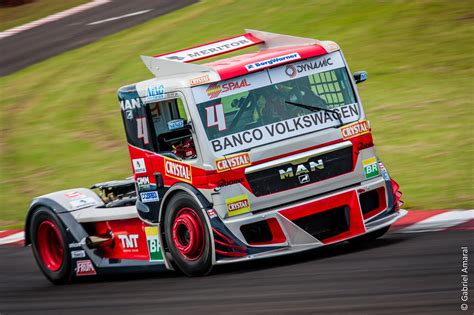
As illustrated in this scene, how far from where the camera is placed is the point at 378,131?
15633 mm

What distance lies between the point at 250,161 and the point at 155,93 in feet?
3.90

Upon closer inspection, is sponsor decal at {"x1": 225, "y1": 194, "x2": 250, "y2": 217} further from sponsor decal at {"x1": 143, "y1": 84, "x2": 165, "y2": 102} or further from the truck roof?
sponsor decal at {"x1": 143, "y1": 84, "x2": 165, "y2": 102}

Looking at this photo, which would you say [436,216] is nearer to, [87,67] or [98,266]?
[98,266]

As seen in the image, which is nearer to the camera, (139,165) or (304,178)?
(304,178)

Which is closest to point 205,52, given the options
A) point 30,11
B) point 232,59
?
point 232,59

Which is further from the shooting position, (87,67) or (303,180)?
(87,67)

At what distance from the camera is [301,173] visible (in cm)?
908

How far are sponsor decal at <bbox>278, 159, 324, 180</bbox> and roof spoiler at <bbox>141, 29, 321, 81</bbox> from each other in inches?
40.8

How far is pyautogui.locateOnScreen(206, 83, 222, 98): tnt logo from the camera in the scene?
910 centimetres

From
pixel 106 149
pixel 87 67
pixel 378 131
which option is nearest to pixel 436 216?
pixel 378 131

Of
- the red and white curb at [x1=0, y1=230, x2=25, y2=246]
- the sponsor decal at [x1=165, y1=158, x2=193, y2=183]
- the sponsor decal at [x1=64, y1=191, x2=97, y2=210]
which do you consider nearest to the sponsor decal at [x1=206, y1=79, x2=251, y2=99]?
the sponsor decal at [x1=165, y1=158, x2=193, y2=183]

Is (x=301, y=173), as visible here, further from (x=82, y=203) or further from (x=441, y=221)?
(x=82, y=203)

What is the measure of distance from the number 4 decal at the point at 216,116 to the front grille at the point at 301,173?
528 millimetres

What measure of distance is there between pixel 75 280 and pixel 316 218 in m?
3.09
